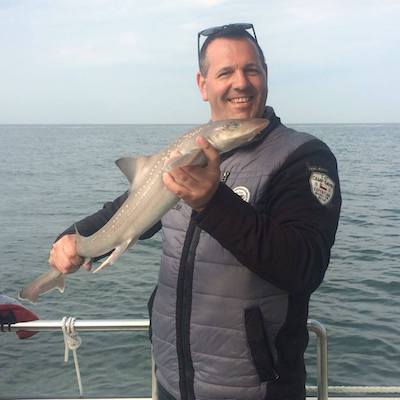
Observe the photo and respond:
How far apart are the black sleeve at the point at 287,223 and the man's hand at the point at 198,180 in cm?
5

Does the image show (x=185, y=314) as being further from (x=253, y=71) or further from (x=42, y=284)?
(x=253, y=71)

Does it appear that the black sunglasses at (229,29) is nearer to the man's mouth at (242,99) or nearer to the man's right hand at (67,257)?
the man's mouth at (242,99)

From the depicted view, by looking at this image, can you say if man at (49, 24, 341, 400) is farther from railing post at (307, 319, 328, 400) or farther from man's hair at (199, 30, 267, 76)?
railing post at (307, 319, 328, 400)

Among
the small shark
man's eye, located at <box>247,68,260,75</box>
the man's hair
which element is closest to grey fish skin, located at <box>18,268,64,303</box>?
the small shark

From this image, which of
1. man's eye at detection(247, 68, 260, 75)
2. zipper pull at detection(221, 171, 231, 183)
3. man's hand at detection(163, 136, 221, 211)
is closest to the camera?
man's hand at detection(163, 136, 221, 211)

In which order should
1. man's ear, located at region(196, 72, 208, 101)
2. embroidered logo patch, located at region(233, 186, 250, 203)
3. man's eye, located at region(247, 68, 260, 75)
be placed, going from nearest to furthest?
embroidered logo patch, located at region(233, 186, 250, 203) < man's eye, located at region(247, 68, 260, 75) < man's ear, located at region(196, 72, 208, 101)

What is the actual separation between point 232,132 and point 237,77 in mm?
524

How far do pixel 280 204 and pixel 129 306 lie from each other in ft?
29.9

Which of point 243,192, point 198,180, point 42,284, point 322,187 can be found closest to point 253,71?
point 243,192

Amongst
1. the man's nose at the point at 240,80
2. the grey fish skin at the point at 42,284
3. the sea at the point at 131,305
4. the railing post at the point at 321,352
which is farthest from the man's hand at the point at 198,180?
the sea at the point at 131,305

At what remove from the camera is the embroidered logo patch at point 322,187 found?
8.76 ft

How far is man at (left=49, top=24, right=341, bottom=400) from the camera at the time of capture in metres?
2.49

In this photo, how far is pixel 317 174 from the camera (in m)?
2.74

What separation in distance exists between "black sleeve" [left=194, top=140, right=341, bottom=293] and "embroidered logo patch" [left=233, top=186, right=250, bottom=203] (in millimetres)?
70
